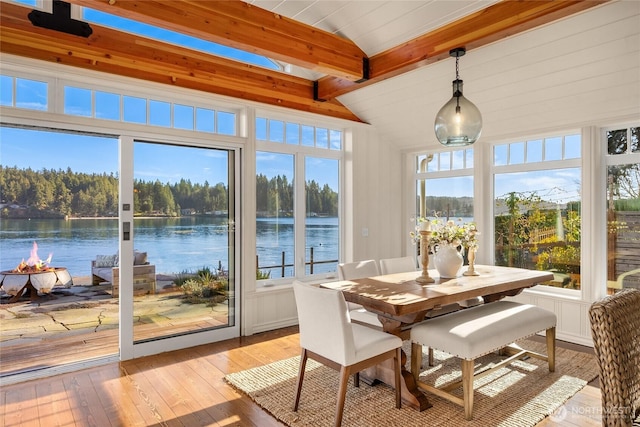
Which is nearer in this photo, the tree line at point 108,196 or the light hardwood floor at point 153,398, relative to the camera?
Answer: the light hardwood floor at point 153,398

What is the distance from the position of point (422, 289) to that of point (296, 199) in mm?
2290

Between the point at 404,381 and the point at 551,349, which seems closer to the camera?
the point at 404,381

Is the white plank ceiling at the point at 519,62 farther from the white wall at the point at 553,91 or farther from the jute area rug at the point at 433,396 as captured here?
the jute area rug at the point at 433,396

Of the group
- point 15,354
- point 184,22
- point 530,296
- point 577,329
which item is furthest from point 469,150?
point 15,354

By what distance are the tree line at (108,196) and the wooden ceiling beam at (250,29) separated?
5.00ft

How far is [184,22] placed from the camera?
110 inches

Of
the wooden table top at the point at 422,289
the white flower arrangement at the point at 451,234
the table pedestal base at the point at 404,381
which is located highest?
the white flower arrangement at the point at 451,234

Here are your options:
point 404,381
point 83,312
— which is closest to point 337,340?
point 404,381

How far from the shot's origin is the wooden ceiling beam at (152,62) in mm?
3010

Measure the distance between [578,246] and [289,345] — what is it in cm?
318

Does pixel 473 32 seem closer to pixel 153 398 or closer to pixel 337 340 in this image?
pixel 337 340

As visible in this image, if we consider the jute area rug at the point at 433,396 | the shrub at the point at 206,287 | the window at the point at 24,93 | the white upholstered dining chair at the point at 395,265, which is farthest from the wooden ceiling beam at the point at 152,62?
the jute area rug at the point at 433,396

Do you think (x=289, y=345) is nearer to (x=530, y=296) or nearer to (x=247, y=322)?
(x=247, y=322)

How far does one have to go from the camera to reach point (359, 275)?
365 cm
